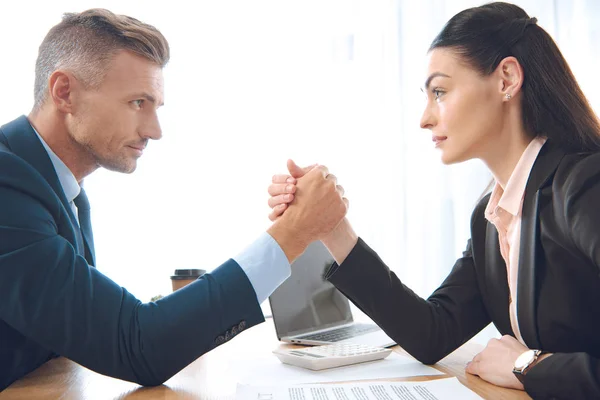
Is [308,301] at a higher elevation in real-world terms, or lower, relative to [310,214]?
lower

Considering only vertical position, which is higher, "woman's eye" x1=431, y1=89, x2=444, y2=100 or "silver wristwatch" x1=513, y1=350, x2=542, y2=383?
"woman's eye" x1=431, y1=89, x2=444, y2=100

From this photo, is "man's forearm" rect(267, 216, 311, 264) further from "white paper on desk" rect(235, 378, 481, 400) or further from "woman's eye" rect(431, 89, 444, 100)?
"woman's eye" rect(431, 89, 444, 100)

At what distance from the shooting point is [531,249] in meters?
1.03

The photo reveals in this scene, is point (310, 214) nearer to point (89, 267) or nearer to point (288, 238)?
point (288, 238)

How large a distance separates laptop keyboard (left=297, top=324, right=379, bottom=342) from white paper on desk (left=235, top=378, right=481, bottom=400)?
1.52 feet

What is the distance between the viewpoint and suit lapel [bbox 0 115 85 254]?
107 centimetres

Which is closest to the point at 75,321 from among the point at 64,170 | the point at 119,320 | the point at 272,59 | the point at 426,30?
the point at 119,320

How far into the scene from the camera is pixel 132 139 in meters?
1.36

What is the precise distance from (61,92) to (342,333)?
2.96 ft

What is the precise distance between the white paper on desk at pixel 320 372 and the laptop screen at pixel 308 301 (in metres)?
0.30

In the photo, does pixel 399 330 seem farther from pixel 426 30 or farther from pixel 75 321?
pixel 426 30

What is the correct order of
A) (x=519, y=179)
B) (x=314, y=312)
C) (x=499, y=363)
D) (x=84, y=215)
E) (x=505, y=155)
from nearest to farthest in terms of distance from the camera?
(x=499, y=363)
(x=519, y=179)
(x=505, y=155)
(x=84, y=215)
(x=314, y=312)

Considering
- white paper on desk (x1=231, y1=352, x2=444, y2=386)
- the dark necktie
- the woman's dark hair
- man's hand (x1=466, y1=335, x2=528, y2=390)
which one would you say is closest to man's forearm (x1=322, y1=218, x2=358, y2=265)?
white paper on desk (x1=231, y1=352, x2=444, y2=386)

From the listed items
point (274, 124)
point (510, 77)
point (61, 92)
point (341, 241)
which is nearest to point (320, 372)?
point (341, 241)
